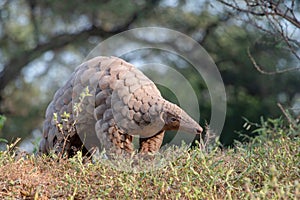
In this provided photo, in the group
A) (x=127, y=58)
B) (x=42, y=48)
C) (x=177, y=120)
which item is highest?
(x=177, y=120)

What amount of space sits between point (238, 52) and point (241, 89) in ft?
1.19

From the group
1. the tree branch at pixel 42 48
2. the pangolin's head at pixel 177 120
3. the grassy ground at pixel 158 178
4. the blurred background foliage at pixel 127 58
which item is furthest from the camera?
the tree branch at pixel 42 48

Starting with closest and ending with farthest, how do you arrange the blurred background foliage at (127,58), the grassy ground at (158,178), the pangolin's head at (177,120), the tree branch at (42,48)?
the grassy ground at (158,178)
the pangolin's head at (177,120)
the blurred background foliage at (127,58)
the tree branch at (42,48)

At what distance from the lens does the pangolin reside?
2.65m

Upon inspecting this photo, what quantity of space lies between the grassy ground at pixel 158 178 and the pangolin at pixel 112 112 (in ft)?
0.79

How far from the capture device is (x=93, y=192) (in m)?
2.16

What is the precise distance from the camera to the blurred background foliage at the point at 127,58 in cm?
519

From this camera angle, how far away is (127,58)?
5.27m

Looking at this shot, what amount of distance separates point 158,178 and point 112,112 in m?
0.56

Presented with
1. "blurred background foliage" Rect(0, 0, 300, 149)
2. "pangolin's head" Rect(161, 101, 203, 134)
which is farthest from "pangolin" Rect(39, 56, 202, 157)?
"blurred background foliage" Rect(0, 0, 300, 149)

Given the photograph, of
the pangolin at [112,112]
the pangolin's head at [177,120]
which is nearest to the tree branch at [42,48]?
the pangolin at [112,112]

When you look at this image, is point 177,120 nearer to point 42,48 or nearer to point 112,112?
point 112,112

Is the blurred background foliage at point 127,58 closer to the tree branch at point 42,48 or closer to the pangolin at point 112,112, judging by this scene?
the tree branch at point 42,48

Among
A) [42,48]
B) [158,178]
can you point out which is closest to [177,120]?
[158,178]
